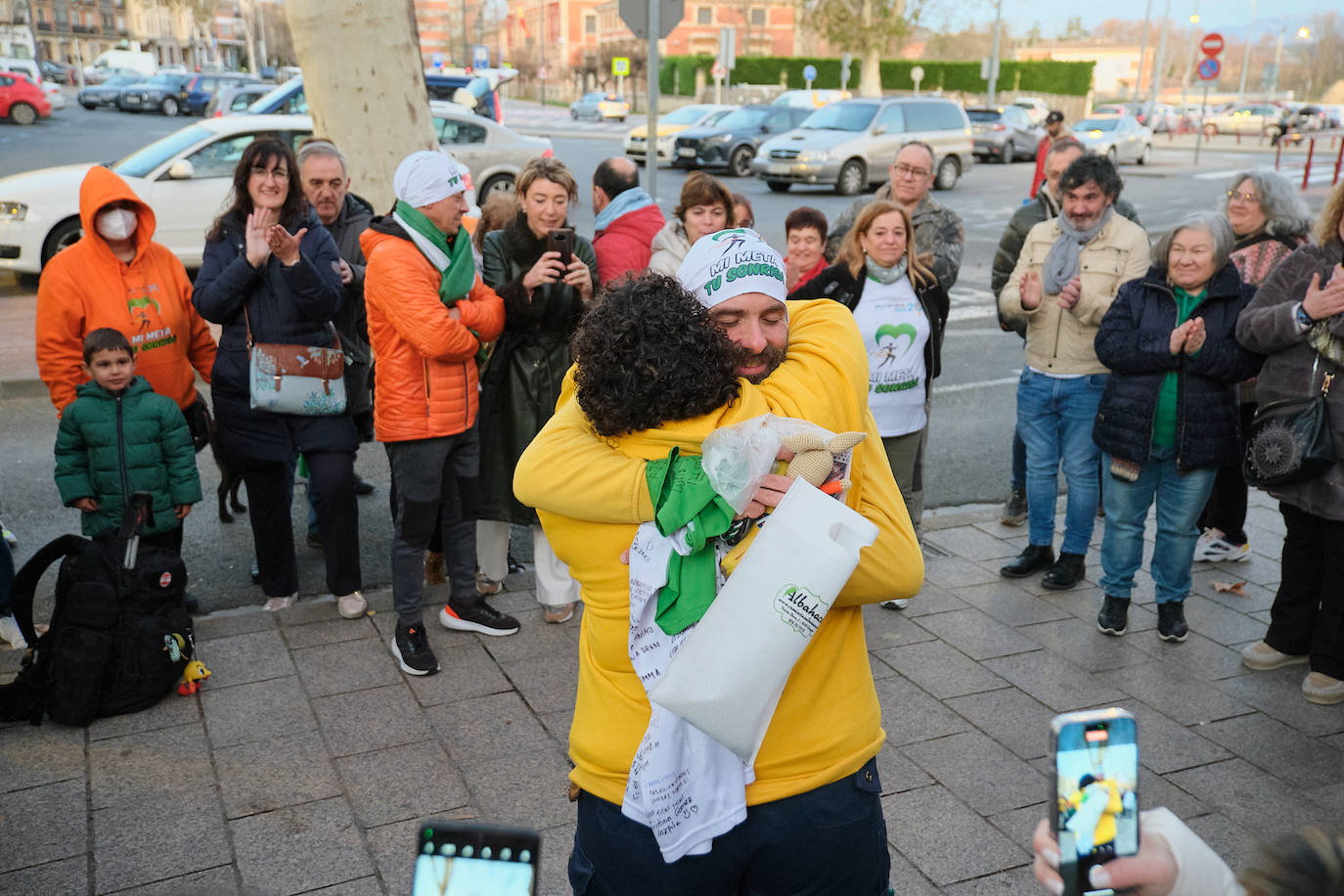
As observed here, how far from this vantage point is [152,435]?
178 inches

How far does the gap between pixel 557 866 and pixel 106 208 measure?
3.20 meters

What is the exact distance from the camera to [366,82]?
8992 mm

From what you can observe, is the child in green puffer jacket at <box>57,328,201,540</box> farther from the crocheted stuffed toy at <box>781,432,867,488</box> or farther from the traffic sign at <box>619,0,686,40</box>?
the traffic sign at <box>619,0,686,40</box>

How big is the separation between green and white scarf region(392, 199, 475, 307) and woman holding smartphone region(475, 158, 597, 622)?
30 centimetres

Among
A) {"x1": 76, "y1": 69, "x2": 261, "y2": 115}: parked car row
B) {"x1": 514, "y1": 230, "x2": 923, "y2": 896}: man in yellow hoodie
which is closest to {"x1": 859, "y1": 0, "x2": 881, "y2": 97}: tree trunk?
{"x1": 76, "y1": 69, "x2": 261, "y2": 115}: parked car row

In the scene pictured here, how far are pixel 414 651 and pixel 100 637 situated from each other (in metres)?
1.13

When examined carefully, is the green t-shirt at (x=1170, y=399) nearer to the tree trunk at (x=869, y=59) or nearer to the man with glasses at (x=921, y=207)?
the man with glasses at (x=921, y=207)

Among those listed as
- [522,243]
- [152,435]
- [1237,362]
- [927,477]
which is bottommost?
[927,477]

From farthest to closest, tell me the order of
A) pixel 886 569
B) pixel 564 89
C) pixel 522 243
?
1. pixel 564 89
2. pixel 522 243
3. pixel 886 569

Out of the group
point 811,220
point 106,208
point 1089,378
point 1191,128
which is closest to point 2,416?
point 106,208

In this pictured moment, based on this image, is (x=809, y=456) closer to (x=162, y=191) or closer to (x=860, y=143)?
(x=162, y=191)

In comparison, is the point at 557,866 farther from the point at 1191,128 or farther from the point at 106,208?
the point at 1191,128

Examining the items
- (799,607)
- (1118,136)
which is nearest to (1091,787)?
(799,607)

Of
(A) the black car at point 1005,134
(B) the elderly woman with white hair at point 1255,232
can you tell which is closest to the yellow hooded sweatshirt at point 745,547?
(B) the elderly woman with white hair at point 1255,232
